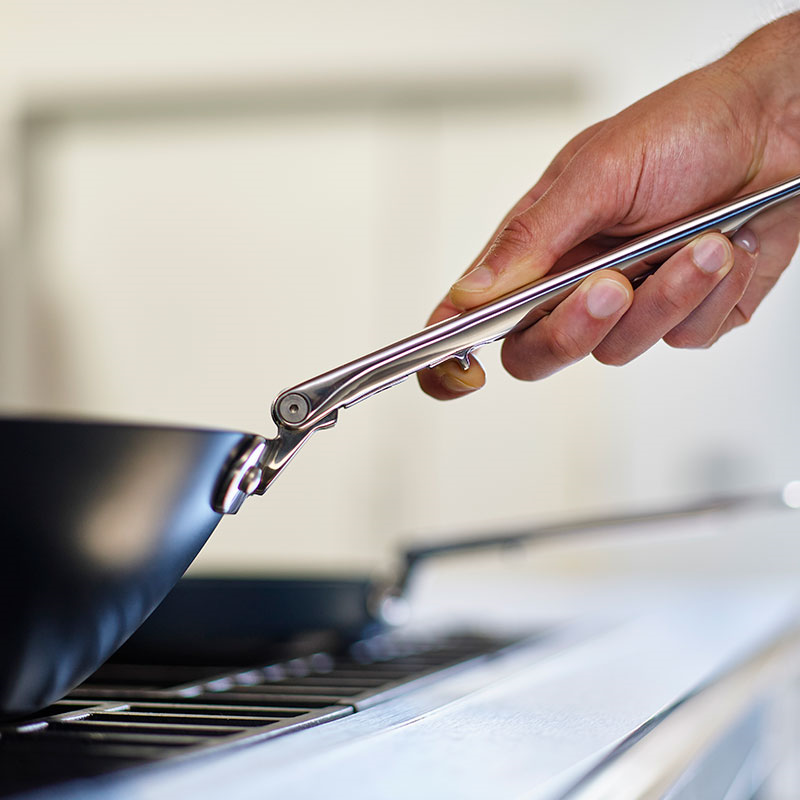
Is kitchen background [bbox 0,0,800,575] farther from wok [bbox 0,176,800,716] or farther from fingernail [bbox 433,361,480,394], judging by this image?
wok [bbox 0,176,800,716]

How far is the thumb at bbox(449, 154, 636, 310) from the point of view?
46cm

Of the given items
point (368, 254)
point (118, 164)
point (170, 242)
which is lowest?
point (368, 254)

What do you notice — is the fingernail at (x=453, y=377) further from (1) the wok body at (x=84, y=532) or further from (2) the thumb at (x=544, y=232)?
(1) the wok body at (x=84, y=532)

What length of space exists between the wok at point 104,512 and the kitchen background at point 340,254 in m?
2.59

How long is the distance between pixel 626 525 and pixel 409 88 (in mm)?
2792

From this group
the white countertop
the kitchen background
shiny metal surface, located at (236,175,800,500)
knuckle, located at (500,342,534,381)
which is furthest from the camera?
the kitchen background

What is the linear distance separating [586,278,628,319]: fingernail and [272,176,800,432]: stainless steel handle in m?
0.02

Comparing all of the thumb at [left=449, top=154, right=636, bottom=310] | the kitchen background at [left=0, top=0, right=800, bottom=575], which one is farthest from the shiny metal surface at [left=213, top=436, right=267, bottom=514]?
the kitchen background at [left=0, top=0, right=800, bottom=575]

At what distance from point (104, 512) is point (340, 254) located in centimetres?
303

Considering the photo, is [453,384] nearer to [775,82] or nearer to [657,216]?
[657,216]

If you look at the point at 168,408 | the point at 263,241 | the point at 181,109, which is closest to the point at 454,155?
the point at 263,241

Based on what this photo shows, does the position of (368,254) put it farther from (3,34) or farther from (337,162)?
(3,34)

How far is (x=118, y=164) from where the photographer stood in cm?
352

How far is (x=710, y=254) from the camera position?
19.3 inches
